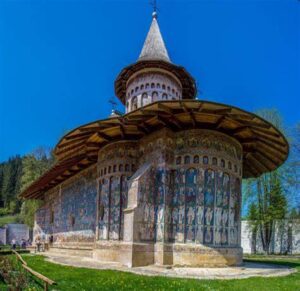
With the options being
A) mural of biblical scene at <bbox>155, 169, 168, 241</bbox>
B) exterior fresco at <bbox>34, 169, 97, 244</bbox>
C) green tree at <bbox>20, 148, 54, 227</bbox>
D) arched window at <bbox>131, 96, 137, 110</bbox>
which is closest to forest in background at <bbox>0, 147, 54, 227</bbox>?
green tree at <bbox>20, 148, 54, 227</bbox>

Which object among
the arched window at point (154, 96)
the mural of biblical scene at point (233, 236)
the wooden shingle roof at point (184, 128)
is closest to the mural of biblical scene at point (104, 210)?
the wooden shingle roof at point (184, 128)

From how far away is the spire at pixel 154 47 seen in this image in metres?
19.0

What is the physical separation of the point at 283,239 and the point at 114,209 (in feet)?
60.5

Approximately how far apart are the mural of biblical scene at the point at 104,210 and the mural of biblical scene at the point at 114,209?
258 mm

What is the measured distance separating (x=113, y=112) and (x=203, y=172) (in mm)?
11882

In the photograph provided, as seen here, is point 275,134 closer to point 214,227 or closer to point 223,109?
point 223,109

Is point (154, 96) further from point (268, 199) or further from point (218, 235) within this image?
point (268, 199)

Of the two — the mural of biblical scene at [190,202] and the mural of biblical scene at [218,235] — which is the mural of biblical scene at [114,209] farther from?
the mural of biblical scene at [218,235]

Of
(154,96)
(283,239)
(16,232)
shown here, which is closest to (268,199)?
(283,239)

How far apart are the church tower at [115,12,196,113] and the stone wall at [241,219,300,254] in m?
14.4

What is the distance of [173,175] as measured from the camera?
1277 centimetres

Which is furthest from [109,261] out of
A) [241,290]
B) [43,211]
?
[43,211]

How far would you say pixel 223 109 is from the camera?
37.3ft

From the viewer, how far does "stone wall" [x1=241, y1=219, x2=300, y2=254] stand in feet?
86.5
